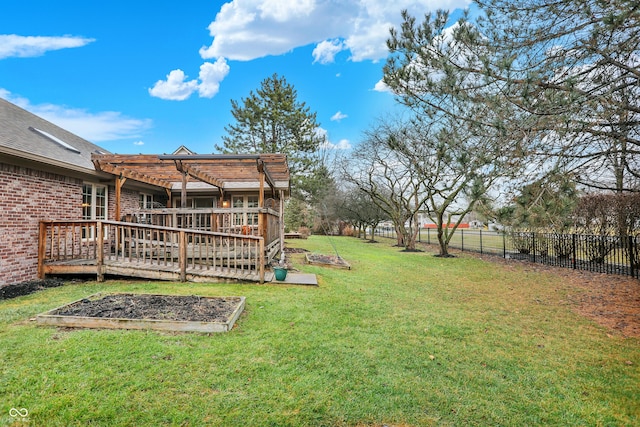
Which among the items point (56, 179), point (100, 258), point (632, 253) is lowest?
point (632, 253)

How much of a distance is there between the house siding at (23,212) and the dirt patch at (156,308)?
9.87 feet

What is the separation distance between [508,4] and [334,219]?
27.3 metres

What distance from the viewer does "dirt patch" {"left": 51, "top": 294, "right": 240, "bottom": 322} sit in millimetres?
4309

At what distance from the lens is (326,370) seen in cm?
322

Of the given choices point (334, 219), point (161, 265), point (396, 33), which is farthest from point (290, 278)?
point (334, 219)

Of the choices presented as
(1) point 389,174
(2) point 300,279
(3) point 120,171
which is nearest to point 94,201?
(3) point 120,171

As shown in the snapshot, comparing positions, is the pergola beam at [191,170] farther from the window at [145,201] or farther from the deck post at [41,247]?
the window at [145,201]

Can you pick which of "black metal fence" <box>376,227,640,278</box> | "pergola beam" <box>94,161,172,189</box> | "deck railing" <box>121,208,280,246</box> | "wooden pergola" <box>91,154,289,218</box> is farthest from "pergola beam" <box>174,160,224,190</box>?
"black metal fence" <box>376,227,640,278</box>

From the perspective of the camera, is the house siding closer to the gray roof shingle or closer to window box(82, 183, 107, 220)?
the gray roof shingle

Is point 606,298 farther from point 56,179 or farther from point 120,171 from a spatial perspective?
point 56,179

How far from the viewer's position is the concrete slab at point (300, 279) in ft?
23.8

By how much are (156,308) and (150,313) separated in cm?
26

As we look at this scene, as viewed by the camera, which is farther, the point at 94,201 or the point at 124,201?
the point at 124,201

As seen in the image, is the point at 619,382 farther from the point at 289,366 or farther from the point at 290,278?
the point at 290,278
